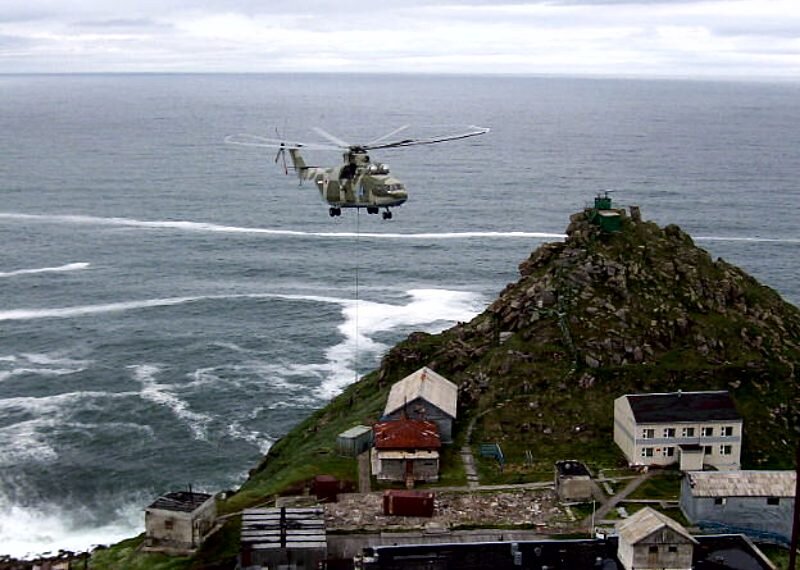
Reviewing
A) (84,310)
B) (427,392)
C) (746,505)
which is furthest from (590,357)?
(84,310)

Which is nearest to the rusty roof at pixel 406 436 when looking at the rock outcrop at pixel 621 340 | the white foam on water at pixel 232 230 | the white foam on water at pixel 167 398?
the rock outcrop at pixel 621 340

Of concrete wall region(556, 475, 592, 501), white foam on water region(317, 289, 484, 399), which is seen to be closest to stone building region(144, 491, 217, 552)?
concrete wall region(556, 475, 592, 501)

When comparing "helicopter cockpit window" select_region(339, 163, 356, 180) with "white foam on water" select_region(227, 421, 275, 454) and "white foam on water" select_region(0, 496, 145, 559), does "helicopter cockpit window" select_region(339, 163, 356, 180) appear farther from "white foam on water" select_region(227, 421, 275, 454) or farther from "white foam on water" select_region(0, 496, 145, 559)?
"white foam on water" select_region(0, 496, 145, 559)

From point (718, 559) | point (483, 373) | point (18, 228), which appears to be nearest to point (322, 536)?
point (718, 559)

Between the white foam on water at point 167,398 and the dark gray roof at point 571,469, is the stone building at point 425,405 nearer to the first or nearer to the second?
the dark gray roof at point 571,469

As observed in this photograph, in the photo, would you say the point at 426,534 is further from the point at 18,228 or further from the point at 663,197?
the point at 663,197

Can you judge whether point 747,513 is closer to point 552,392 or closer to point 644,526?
point 644,526
